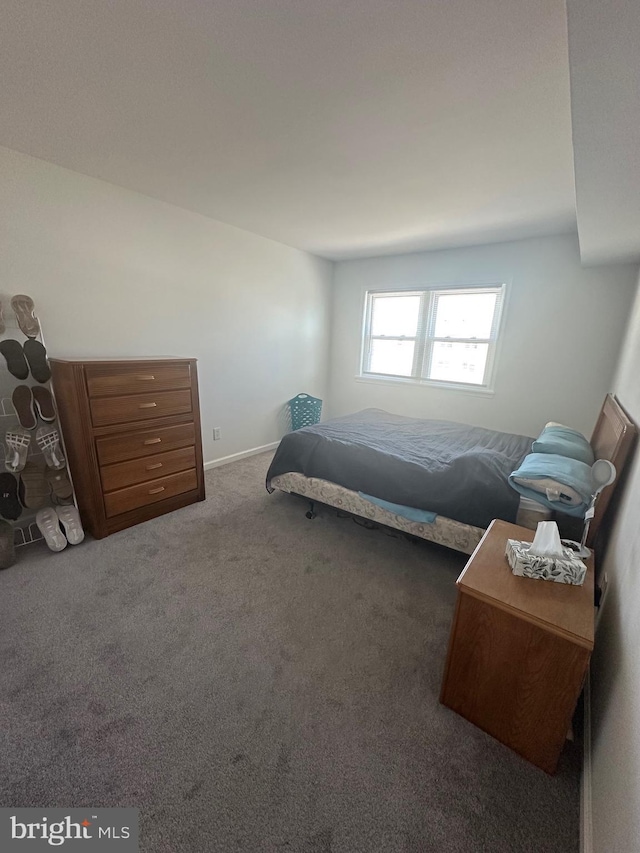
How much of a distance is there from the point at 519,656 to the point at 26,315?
9.83 feet

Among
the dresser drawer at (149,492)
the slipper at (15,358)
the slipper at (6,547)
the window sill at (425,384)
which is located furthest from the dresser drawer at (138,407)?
the window sill at (425,384)

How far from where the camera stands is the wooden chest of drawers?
205 centimetres

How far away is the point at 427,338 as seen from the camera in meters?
4.00

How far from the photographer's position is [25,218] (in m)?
2.03

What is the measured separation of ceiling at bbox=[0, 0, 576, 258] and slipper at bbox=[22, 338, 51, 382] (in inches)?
44.2

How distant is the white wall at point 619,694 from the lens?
0.75 m

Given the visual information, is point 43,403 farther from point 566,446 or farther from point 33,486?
point 566,446

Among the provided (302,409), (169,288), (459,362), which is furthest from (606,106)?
(302,409)

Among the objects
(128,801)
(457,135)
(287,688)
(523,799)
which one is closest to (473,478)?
(523,799)

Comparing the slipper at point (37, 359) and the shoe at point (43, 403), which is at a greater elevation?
the slipper at point (37, 359)

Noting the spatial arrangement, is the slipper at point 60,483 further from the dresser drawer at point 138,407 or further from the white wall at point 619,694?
the white wall at point 619,694

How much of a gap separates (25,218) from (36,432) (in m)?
1.34

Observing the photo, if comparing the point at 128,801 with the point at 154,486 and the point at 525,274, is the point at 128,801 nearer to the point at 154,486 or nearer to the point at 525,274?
the point at 154,486

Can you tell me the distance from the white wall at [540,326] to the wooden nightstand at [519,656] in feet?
8.53
